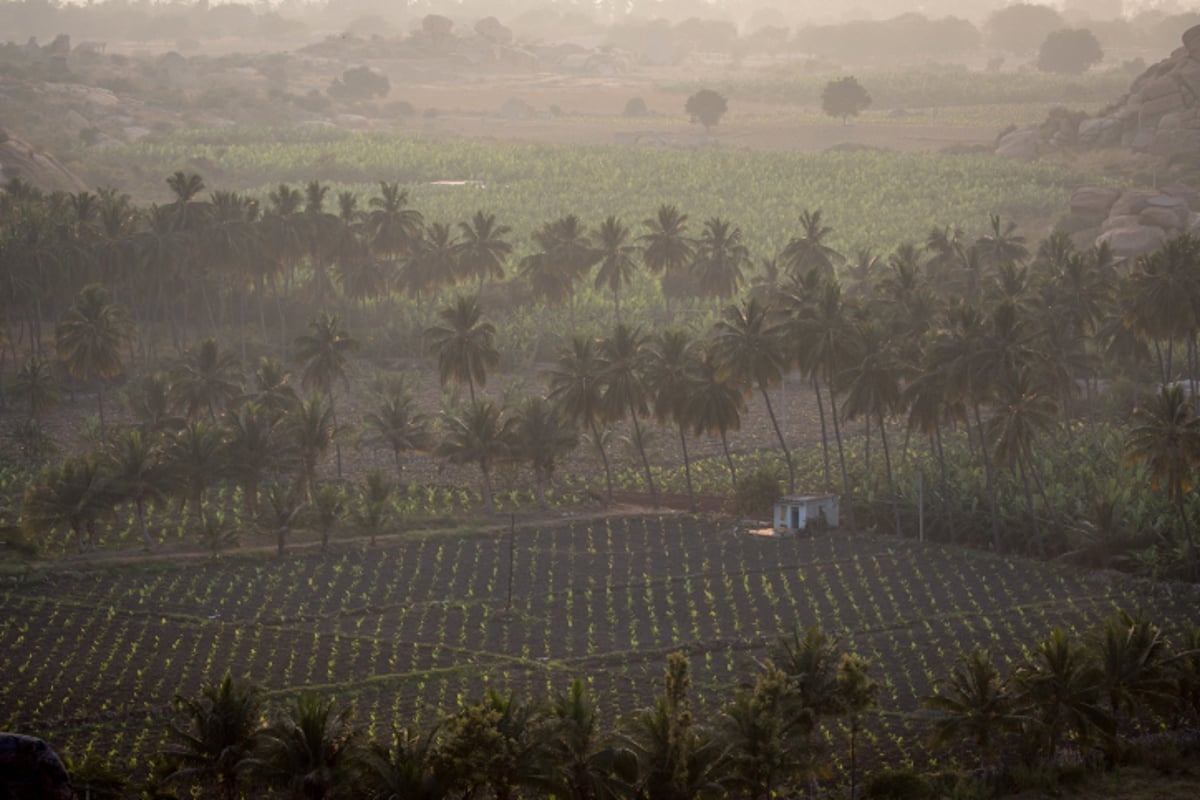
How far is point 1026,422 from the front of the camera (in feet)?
251

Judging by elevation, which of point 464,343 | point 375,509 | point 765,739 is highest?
point 464,343

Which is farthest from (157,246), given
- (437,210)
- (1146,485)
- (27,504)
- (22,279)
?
(1146,485)

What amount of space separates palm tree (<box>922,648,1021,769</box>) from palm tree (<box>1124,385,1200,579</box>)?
24.0 m

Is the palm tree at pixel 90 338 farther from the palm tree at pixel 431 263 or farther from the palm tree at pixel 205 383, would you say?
the palm tree at pixel 431 263

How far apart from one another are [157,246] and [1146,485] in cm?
7271

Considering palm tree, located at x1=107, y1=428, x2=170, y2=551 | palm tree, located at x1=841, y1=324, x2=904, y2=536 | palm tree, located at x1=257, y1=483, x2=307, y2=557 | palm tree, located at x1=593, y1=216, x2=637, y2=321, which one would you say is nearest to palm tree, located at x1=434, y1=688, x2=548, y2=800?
palm tree, located at x1=257, y1=483, x2=307, y2=557

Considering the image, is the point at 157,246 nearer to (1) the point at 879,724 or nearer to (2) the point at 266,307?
(2) the point at 266,307

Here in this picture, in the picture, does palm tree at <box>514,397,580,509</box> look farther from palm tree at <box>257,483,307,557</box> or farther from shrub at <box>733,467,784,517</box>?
palm tree at <box>257,483,307,557</box>

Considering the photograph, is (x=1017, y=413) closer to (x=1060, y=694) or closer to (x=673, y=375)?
(x=673, y=375)

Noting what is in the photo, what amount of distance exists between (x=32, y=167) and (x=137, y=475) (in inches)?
3777

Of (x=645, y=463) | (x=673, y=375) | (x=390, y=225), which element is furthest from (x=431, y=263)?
(x=673, y=375)

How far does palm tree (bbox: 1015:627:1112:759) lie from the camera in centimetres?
4988

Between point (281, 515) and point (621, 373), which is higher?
point (621, 373)

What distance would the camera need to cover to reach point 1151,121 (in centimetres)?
18488
